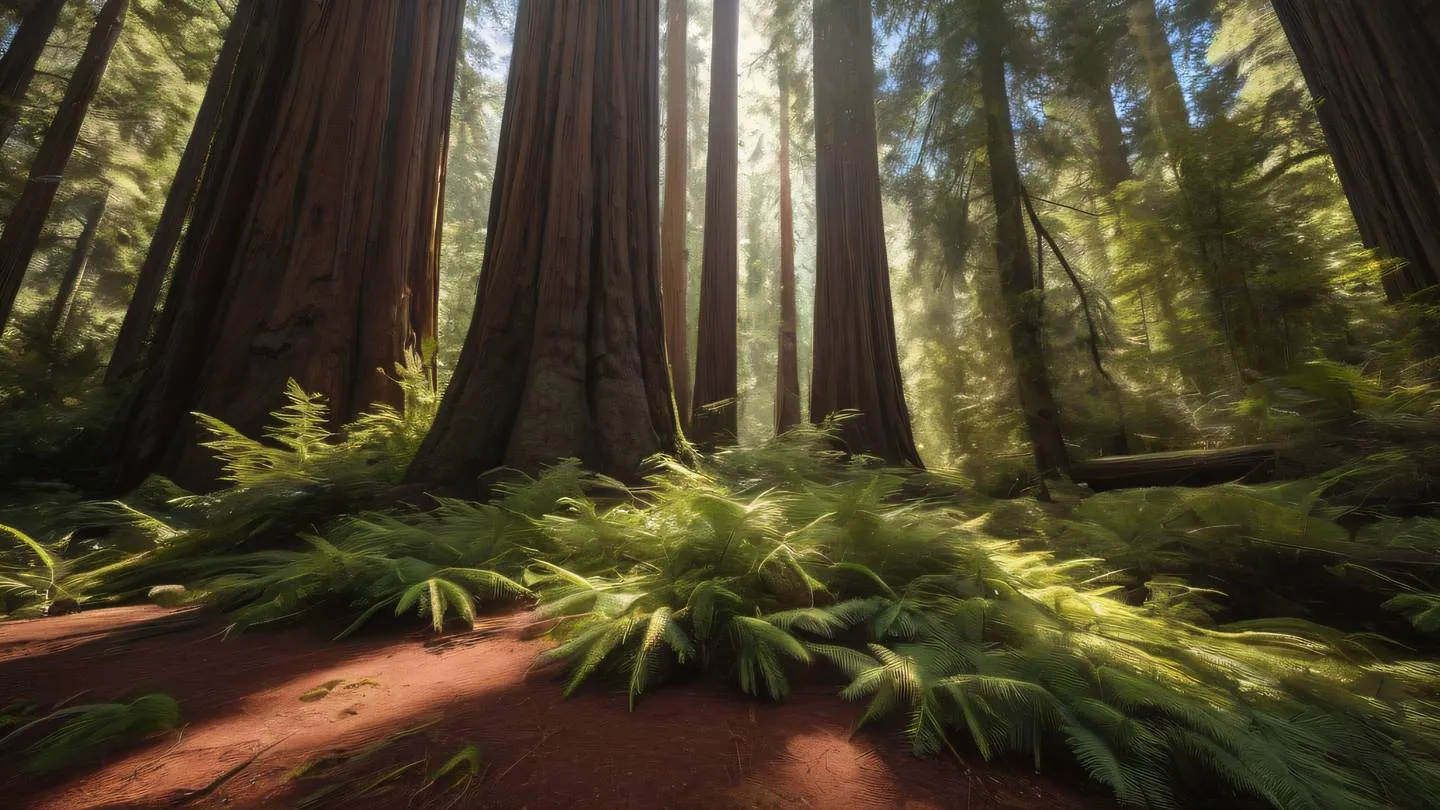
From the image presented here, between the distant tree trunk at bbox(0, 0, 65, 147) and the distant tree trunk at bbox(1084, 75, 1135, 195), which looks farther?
the distant tree trunk at bbox(1084, 75, 1135, 195)

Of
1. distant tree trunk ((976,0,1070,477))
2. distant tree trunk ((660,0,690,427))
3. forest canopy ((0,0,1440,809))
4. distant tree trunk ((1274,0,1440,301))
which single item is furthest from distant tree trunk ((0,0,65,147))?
distant tree trunk ((1274,0,1440,301))

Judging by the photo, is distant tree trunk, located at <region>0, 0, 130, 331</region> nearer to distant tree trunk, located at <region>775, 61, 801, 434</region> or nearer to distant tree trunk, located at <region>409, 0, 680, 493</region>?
distant tree trunk, located at <region>409, 0, 680, 493</region>

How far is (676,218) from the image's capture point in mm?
11180

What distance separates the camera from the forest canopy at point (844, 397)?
142cm

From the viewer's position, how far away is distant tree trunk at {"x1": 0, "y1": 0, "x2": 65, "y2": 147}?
22.7ft

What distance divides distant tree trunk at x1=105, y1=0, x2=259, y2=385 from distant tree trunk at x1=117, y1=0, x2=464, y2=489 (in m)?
5.07

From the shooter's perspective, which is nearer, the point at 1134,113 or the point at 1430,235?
the point at 1430,235

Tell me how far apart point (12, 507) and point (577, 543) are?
3.66 meters

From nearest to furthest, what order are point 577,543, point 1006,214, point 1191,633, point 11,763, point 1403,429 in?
1. point 11,763
2. point 1191,633
3. point 577,543
4. point 1403,429
5. point 1006,214

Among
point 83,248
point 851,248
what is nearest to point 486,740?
point 851,248

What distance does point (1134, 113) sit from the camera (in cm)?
1058

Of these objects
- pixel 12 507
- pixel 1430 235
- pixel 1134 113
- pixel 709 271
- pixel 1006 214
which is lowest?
pixel 12 507

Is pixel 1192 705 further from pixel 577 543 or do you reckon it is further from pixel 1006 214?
pixel 1006 214

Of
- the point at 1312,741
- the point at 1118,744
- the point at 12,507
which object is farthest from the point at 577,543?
the point at 12,507
